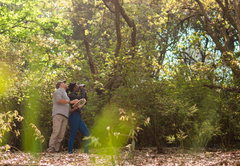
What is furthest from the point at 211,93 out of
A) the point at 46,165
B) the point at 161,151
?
the point at 46,165

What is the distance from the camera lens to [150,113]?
9078 mm

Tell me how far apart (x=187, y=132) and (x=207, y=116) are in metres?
0.92

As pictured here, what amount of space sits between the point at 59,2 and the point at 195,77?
7.75 m

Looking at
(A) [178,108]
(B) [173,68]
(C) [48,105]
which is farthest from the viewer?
(B) [173,68]

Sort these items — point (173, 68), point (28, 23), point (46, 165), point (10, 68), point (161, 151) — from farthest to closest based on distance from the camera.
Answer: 1. point (28, 23)
2. point (173, 68)
3. point (10, 68)
4. point (161, 151)
5. point (46, 165)

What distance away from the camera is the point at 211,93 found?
9453 mm

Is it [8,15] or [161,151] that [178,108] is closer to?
[161,151]

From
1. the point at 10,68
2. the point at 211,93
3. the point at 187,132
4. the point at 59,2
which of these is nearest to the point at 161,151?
the point at 187,132

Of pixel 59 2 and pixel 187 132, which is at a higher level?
pixel 59 2

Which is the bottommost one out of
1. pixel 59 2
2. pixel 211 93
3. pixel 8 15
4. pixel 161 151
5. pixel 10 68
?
pixel 161 151

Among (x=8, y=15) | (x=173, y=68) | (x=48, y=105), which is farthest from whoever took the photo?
(x=8, y=15)

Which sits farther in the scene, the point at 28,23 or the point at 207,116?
the point at 28,23

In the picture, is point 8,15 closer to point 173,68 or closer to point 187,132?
point 173,68

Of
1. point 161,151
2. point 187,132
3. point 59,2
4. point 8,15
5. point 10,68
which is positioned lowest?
point 161,151
